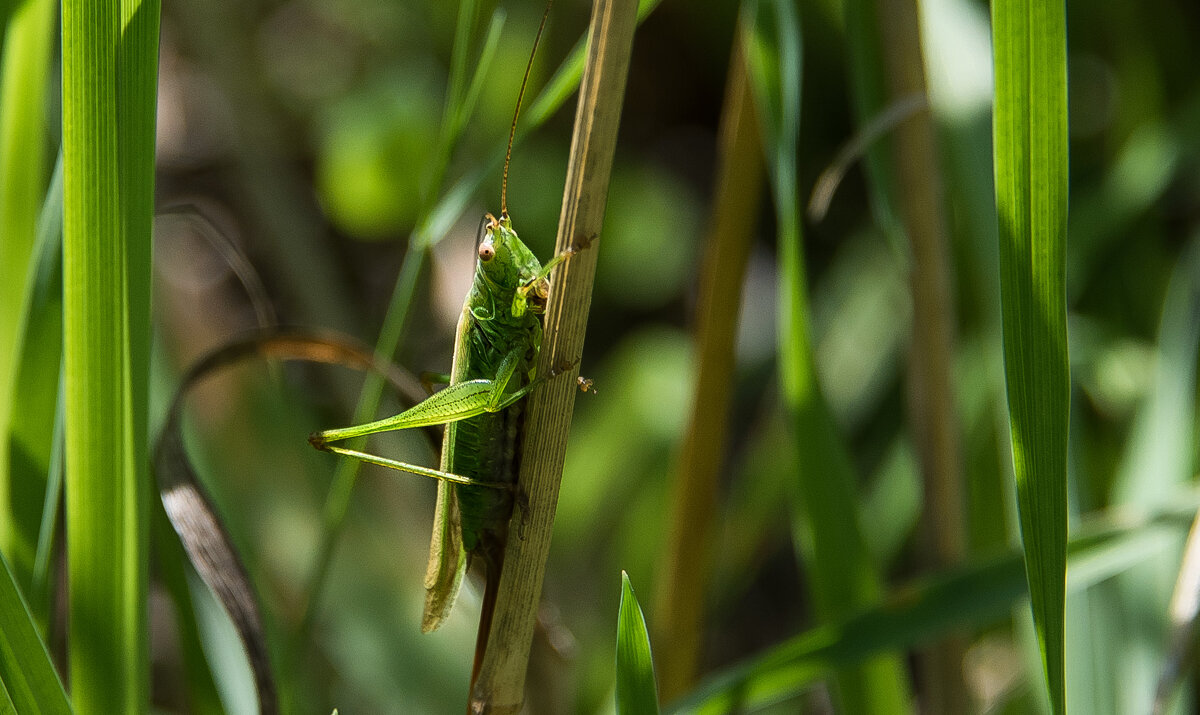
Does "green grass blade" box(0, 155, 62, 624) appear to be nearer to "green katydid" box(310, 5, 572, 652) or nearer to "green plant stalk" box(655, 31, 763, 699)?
"green katydid" box(310, 5, 572, 652)

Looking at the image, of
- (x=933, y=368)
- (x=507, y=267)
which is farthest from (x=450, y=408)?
(x=933, y=368)

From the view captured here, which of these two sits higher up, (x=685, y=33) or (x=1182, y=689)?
(x=685, y=33)

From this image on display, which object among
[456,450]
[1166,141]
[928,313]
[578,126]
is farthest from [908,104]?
[1166,141]

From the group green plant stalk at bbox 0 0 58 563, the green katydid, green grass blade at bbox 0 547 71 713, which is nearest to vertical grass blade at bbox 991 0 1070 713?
the green katydid

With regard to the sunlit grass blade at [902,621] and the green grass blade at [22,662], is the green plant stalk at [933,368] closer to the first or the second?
the sunlit grass blade at [902,621]

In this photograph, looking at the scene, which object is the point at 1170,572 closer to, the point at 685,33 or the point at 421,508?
the point at 421,508

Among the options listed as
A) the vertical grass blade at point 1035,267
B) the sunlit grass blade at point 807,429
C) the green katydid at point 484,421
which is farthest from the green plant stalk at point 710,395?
the vertical grass blade at point 1035,267
